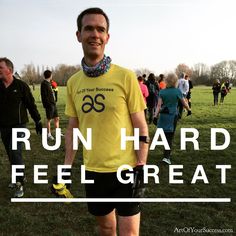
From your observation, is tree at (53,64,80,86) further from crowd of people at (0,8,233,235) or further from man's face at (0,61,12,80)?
crowd of people at (0,8,233,235)

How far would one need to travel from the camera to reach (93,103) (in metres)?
2.52

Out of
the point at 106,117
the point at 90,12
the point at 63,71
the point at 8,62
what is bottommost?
the point at 106,117

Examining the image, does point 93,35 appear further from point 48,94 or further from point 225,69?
point 225,69

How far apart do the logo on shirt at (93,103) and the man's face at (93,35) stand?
30 cm

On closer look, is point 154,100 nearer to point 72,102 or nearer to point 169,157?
point 169,157

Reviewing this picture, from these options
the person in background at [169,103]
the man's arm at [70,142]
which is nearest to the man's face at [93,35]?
the man's arm at [70,142]

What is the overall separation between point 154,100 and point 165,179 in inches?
285

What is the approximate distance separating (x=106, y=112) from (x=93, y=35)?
0.59 metres

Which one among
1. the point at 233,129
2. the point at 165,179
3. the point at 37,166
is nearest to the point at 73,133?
the point at 165,179

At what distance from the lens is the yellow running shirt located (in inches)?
97.4

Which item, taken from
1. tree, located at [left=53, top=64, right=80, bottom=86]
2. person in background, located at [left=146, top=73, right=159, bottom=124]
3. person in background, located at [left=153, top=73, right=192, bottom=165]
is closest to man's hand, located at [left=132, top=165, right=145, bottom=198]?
person in background, located at [left=153, top=73, right=192, bottom=165]

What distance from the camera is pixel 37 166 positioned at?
691cm

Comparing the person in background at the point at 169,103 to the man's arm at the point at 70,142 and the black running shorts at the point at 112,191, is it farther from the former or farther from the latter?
the black running shorts at the point at 112,191

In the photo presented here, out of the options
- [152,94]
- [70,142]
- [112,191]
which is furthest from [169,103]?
[152,94]
